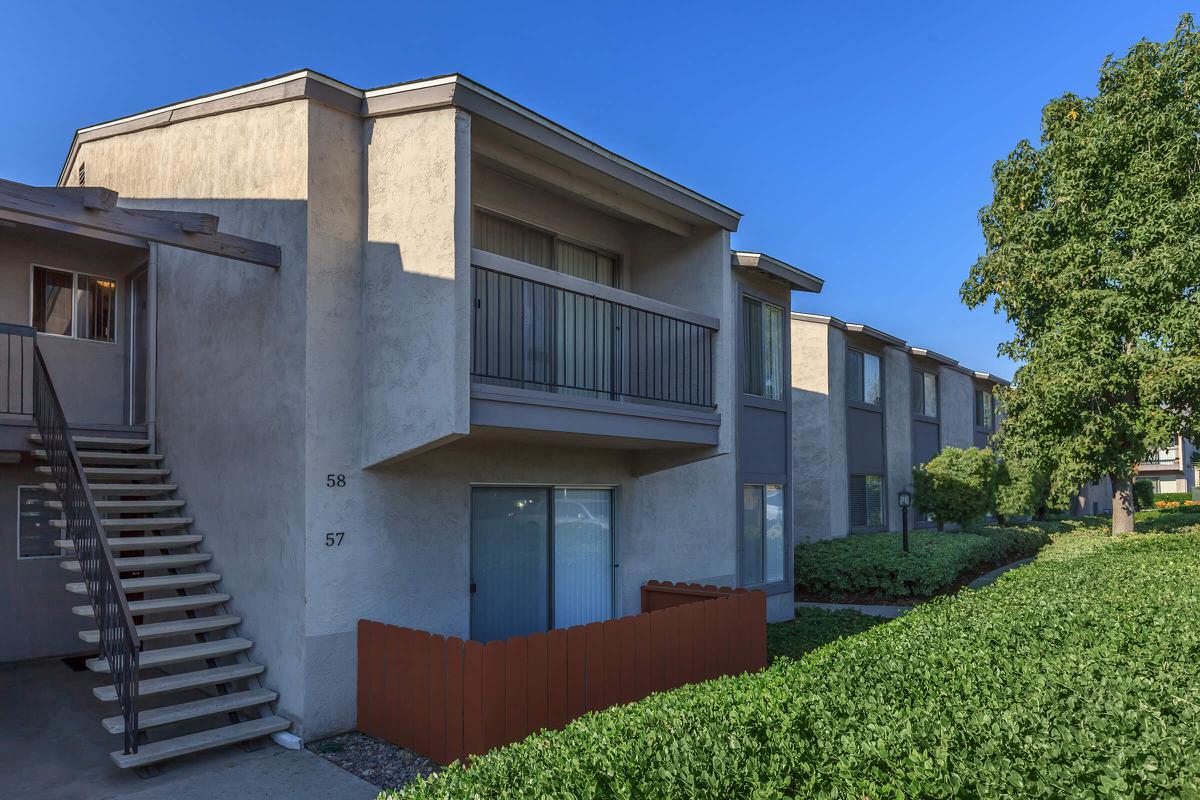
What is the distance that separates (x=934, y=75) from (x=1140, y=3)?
473 cm

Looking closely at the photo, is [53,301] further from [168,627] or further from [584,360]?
[584,360]

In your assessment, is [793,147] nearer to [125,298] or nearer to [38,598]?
[125,298]

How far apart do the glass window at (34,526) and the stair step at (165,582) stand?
9.74 ft

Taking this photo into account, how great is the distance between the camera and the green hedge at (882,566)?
1567 centimetres

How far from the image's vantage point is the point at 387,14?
14.9 m

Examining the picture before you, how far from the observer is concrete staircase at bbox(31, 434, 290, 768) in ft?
21.6

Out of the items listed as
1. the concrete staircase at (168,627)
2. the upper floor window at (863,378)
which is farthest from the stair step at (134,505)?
the upper floor window at (863,378)

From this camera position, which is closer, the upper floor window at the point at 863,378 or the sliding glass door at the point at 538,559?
the sliding glass door at the point at 538,559

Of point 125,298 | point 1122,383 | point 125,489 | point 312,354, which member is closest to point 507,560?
point 312,354

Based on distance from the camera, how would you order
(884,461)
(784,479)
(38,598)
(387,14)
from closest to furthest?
1. (38,598)
2. (784,479)
3. (387,14)
4. (884,461)

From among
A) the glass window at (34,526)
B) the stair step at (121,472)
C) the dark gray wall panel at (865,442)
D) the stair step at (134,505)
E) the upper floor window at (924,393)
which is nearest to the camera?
the stair step at (134,505)

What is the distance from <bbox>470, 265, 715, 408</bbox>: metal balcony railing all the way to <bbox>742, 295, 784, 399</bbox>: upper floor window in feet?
9.26

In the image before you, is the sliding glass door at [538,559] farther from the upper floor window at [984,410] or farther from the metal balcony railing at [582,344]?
the upper floor window at [984,410]

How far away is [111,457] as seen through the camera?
9.09m
